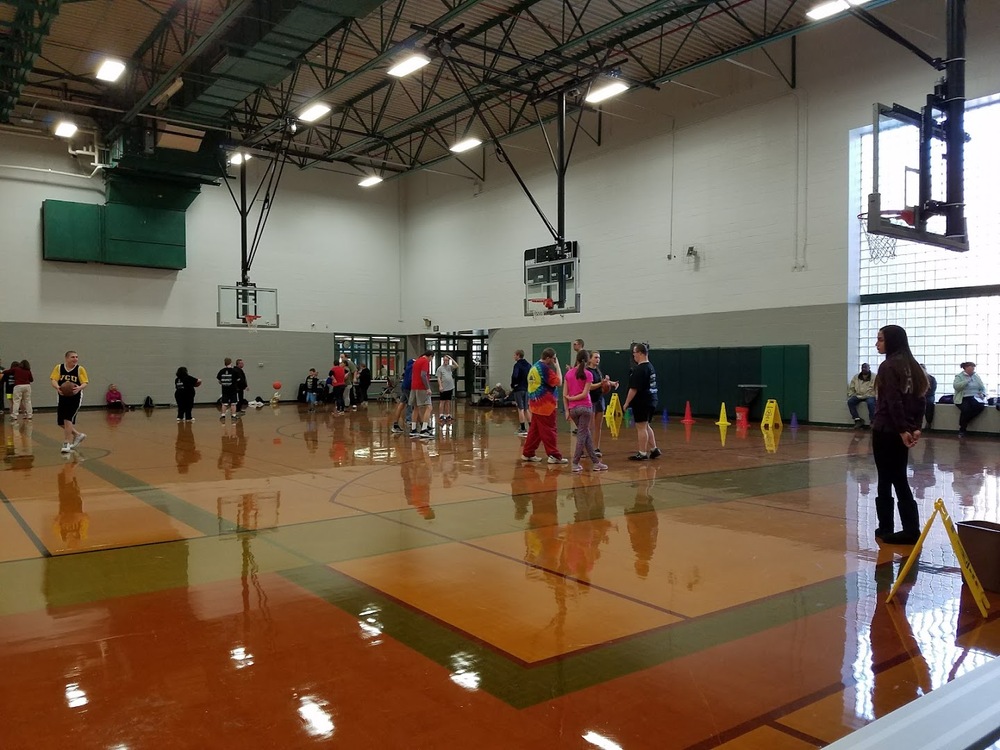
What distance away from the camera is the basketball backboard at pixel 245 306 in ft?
76.4

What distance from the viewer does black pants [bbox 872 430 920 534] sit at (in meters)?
5.97

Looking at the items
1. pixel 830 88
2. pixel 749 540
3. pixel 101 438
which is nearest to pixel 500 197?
pixel 830 88

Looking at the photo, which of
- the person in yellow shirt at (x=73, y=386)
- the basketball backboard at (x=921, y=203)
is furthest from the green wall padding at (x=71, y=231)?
the basketball backboard at (x=921, y=203)

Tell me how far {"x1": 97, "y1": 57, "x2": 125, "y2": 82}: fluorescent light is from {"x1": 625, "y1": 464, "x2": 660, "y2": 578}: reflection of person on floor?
45.8 ft

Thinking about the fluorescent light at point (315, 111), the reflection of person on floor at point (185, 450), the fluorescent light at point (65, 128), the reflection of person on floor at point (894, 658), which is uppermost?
the fluorescent light at point (65, 128)

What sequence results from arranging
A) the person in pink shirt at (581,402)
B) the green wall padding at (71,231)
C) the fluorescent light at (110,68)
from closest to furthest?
1. the person in pink shirt at (581,402)
2. the fluorescent light at (110,68)
3. the green wall padding at (71,231)

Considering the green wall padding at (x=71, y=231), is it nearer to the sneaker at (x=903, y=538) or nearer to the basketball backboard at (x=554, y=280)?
the basketball backboard at (x=554, y=280)

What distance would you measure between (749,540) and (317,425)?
1341 centimetres

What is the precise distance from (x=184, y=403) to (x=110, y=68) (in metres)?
7.76

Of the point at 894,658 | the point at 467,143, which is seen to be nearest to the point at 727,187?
the point at 467,143

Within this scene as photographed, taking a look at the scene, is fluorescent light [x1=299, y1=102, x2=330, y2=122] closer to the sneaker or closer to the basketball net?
the basketball net

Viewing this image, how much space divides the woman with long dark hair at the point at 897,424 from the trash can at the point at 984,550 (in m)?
1.08

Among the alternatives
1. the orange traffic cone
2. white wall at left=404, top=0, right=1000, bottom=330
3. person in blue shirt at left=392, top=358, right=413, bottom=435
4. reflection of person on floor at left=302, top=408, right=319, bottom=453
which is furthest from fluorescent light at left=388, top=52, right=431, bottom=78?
the orange traffic cone

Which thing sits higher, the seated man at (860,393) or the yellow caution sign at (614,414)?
the seated man at (860,393)
